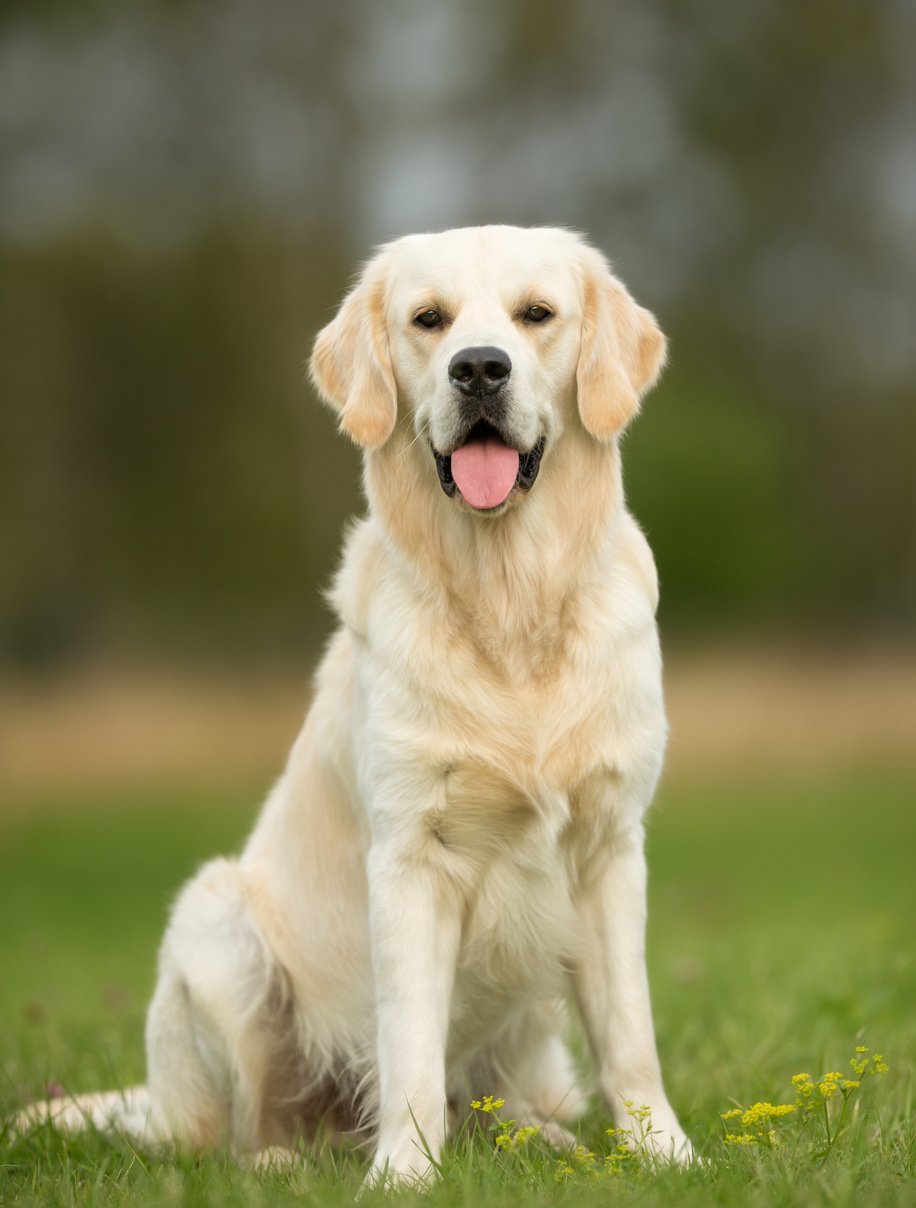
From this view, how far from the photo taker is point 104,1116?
3670 mm

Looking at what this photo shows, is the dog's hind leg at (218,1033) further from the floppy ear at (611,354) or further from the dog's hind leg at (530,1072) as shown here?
the floppy ear at (611,354)

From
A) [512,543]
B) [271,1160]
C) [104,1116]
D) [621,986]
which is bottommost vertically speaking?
[104,1116]

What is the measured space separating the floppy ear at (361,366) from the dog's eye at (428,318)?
0.45ft

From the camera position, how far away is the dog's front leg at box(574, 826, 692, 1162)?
324 cm

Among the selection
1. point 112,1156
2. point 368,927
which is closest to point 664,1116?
point 368,927

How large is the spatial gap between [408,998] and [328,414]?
14727 millimetres

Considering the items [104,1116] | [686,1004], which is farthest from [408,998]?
[686,1004]

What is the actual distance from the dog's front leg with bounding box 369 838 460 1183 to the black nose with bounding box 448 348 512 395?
3.21ft

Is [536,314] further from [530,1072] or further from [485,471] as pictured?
[530,1072]

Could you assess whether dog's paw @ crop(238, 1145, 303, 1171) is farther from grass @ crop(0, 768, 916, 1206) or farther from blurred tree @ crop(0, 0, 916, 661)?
blurred tree @ crop(0, 0, 916, 661)

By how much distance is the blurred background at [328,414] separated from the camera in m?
12.7

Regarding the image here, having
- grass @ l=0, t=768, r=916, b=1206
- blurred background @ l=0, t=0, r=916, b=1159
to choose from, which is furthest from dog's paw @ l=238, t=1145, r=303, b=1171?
blurred background @ l=0, t=0, r=916, b=1159

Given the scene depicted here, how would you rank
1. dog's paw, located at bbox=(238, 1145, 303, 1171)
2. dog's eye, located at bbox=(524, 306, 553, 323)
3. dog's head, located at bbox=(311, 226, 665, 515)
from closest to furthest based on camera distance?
dog's paw, located at bbox=(238, 1145, 303, 1171)
dog's head, located at bbox=(311, 226, 665, 515)
dog's eye, located at bbox=(524, 306, 553, 323)

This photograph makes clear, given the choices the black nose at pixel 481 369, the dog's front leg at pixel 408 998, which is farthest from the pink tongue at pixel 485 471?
the dog's front leg at pixel 408 998
